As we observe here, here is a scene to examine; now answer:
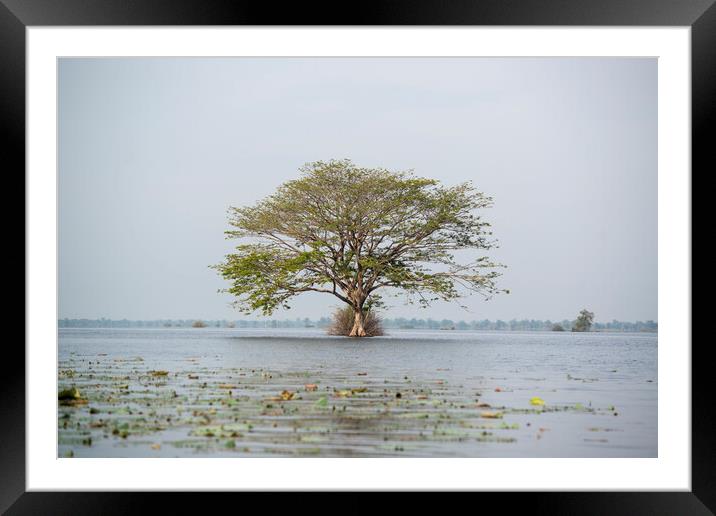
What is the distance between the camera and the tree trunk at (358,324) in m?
16.5

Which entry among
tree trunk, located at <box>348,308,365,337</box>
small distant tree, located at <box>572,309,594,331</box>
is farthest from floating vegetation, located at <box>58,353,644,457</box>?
small distant tree, located at <box>572,309,594,331</box>

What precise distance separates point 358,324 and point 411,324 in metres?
4.71

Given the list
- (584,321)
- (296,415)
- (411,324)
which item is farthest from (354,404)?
(584,321)

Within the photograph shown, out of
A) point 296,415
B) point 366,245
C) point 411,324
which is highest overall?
point 366,245

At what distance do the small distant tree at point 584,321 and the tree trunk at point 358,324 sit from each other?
6.10 m

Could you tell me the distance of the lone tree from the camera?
653 inches

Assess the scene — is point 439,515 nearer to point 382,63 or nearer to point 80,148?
point 80,148
